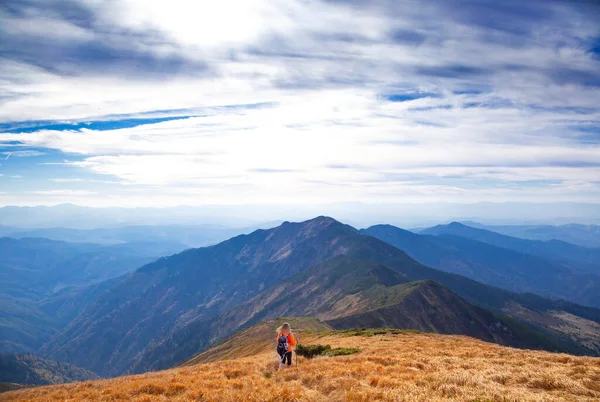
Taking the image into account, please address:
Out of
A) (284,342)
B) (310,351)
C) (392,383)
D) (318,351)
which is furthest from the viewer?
(318,351)

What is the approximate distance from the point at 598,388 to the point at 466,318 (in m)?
152

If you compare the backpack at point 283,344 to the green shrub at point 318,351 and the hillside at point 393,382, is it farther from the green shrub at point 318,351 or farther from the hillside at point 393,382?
the green shrub at point 318,351

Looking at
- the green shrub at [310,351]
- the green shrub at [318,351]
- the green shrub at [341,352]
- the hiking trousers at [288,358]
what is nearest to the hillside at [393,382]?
the hiking trousers at [288,358]

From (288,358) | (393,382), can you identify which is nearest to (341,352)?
(288,358)

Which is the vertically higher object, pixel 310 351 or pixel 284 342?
pixel 284 342

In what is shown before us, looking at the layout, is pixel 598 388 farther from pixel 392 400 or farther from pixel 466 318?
pixel 466 318

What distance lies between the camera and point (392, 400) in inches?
544

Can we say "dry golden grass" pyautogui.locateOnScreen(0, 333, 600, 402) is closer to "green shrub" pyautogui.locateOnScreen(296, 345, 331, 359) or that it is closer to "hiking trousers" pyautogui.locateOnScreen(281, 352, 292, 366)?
"hiking trousers" pyautogui.locateOnScreen(281, 352, 292, 366)

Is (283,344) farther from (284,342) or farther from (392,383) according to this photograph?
(392,383)

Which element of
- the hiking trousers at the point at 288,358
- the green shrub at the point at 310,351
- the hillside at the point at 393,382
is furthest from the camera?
the green shrub at the point at 310,351

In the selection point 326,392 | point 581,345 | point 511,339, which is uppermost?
point 326,392

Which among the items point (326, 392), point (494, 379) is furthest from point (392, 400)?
point (494, 379)

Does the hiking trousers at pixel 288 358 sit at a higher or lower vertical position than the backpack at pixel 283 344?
lower

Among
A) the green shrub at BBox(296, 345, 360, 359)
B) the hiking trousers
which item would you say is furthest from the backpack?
the green shrub at BBox(296, 345, 360, 359)
